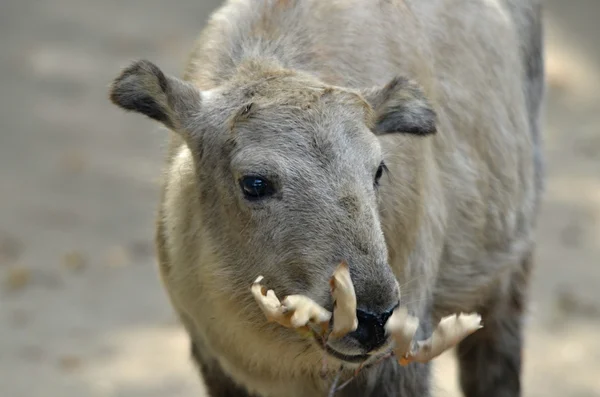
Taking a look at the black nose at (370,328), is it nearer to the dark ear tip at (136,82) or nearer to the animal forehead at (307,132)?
the animal forehead at (307,132)

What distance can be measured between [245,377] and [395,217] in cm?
91

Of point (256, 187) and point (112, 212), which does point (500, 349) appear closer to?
point (256, 187)

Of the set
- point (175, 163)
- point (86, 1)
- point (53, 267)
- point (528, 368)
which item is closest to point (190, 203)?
point (175, 163)

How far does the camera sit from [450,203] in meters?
5.15

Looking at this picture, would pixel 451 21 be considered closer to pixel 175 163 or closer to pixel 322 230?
pixel 175 163

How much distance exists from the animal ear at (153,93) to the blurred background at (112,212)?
5.90ft

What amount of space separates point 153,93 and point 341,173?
88 centimetres

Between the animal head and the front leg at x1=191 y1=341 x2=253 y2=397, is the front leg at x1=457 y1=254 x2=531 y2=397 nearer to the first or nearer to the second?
the front leg at x1=191 y1=341 x2=253 y2=397

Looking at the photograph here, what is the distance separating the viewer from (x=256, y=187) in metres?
4.02

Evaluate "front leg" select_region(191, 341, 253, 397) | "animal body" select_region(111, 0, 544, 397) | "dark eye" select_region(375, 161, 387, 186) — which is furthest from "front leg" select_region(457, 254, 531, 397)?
"dark eye" select_region(375, 161, 387, 186)

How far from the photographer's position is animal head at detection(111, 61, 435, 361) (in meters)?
3.76

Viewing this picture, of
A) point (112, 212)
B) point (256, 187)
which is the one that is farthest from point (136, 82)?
point (112, 212)

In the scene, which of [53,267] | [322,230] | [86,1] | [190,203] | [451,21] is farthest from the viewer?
[86,1]

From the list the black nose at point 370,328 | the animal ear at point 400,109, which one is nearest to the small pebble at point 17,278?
the animal ear at point 400,109
